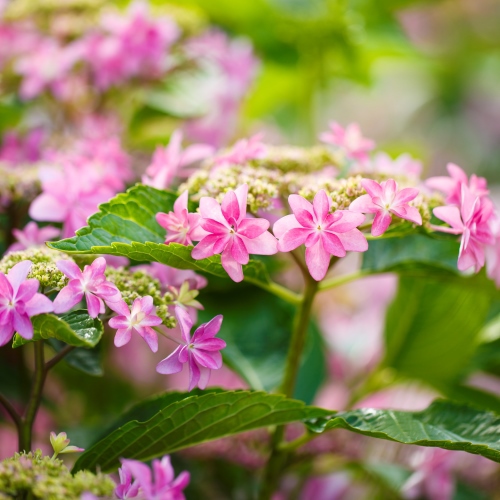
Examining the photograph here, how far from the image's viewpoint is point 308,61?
120 centimetres

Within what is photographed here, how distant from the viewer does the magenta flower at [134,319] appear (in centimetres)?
45

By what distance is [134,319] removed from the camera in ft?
1.50

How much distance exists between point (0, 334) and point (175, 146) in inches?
9.9

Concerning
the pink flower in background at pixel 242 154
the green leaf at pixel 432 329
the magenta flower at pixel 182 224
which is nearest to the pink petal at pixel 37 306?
the magenta flower at pixel 182 224

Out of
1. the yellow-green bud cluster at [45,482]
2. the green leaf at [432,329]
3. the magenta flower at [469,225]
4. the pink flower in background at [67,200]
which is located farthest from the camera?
the green leaf at [432,329]

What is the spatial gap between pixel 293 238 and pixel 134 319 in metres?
0.12

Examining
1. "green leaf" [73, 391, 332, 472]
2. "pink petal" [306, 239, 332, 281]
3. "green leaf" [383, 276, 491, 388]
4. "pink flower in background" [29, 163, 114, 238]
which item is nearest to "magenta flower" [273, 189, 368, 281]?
"pink petal" [306, 239, 332, 281]

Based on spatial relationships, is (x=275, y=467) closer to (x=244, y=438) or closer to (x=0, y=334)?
(x=244, y=438)

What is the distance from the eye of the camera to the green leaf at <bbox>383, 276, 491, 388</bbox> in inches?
30.7

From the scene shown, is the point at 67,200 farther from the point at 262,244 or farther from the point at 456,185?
the point at 456,185

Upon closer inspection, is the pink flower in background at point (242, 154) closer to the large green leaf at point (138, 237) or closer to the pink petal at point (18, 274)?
the large green leaf at point (138, 237)

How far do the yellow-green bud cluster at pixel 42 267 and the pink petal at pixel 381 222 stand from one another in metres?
0.21

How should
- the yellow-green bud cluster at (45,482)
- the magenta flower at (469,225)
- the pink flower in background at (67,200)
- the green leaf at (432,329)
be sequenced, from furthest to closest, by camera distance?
the green leaf at (432,329) < the pink flower in background at (67,200) < the magenta flower at (469,225) < the yellow-green bud cluster at (45,482)

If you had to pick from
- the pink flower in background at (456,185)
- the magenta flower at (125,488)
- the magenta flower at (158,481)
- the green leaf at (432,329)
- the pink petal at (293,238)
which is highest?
the pink flower in background at (456,185)
